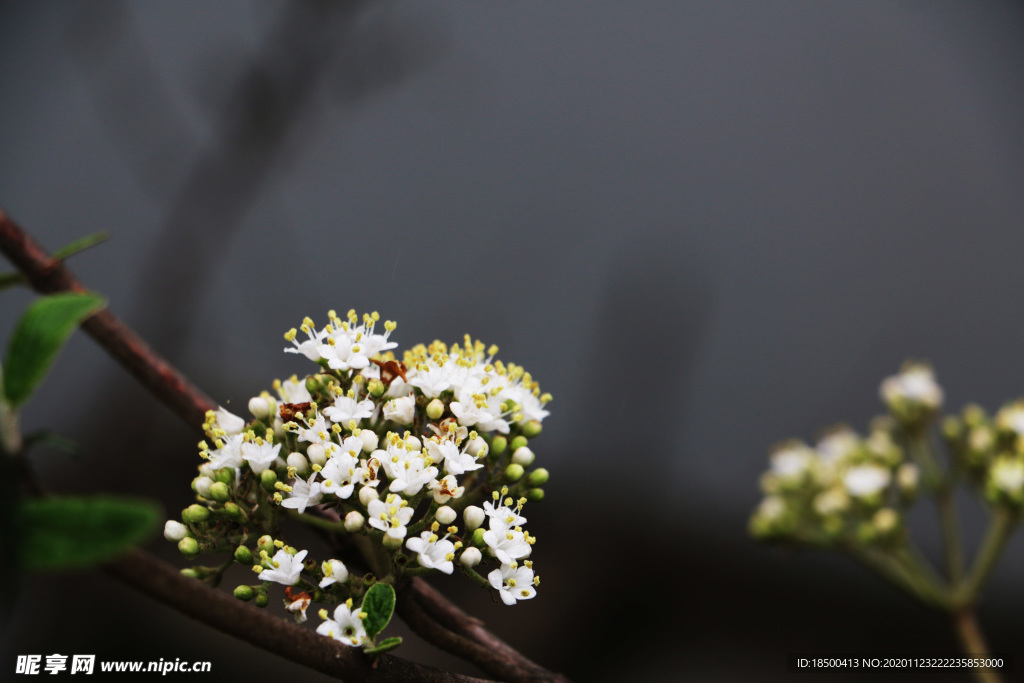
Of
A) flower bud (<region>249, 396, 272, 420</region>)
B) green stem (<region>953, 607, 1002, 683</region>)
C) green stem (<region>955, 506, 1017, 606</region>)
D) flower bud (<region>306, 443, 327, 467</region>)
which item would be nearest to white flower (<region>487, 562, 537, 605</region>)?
flower bud (<region>306, 443, 327, 467</region>)

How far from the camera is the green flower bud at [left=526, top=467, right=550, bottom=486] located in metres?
0.84

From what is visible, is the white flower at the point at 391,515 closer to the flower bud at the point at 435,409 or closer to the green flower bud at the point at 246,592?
the flower bud at the point at 435,409

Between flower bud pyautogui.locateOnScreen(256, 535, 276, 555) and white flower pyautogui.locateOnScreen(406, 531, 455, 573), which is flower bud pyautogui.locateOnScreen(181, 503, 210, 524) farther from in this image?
white flower pyautogui.locateOnScreen(406, 531, 455, 573)

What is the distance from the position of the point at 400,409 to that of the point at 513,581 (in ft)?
0.73

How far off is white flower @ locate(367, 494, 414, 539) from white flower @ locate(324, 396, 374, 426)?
0.10 meters

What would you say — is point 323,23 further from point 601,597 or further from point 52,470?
point 601,597

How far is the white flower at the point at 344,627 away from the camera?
60 centimetres

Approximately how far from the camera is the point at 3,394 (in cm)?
44

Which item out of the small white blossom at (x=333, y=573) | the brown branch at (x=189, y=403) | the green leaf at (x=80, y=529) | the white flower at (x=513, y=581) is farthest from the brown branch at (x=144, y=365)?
the green leaf at (x=80, y=529)

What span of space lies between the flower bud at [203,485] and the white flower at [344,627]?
239 millimetres

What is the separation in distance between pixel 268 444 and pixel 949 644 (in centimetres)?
295

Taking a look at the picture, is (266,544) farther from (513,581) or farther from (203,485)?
(513,581)

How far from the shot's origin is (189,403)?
881mm

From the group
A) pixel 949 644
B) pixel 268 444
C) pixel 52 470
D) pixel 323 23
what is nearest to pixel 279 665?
pixel 52 470
